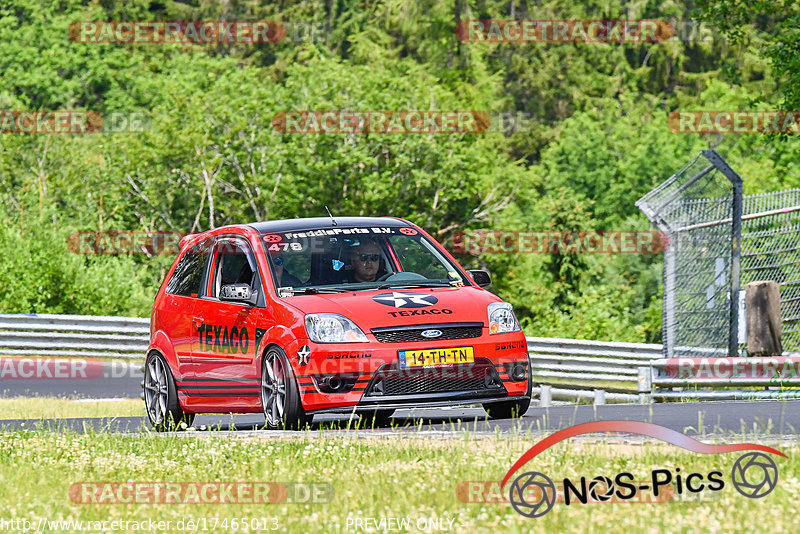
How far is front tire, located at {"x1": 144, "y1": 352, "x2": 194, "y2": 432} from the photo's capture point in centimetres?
1177

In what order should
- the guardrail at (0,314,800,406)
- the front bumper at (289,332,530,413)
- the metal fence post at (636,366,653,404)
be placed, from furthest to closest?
1. the metal fence post at (636,366,653,404)
2. the guardrail at (0,314,800,406)
3. the front bumper at (289,332,530,413)

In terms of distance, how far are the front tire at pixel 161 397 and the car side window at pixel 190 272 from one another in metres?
0.63

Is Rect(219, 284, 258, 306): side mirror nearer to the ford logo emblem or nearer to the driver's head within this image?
the driver's head

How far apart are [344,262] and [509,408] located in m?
1.80

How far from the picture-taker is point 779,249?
14.9 m

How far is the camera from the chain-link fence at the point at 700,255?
1473 cm

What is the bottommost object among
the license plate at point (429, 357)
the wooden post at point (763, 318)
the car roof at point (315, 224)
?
the wooden post at point (763, 318)

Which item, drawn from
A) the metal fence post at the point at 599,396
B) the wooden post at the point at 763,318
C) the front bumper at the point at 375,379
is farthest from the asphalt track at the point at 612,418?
the metal fence post at the point at 599,396

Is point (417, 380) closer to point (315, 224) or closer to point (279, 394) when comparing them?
point (279, 394)

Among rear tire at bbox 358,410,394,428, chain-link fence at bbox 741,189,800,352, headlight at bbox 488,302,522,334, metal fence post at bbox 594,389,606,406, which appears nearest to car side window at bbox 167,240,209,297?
rear tire at bbox 358,410,394,428

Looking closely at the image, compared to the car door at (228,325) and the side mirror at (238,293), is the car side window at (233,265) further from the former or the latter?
the side mirror at (238,293)

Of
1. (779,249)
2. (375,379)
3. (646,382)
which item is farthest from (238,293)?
(779,249)

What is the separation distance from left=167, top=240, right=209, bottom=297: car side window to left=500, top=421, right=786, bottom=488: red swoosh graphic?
4.14 metres

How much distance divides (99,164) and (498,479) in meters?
44.8
